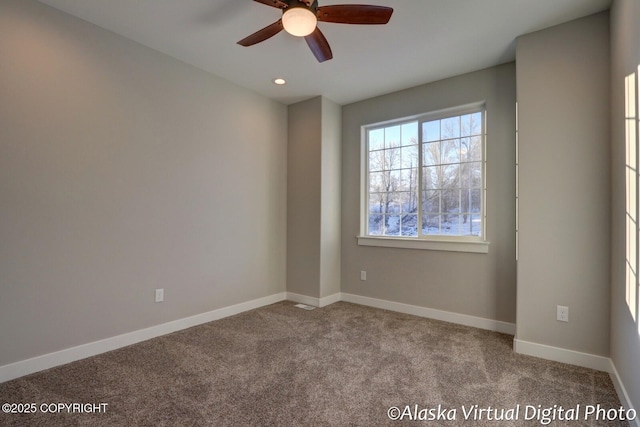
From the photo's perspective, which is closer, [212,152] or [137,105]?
[137,105]

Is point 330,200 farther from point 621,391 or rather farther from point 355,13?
point 621,391

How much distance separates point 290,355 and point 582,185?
2.62m

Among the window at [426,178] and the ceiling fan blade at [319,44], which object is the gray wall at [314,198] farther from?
the ceiling fan blade at [319,44]

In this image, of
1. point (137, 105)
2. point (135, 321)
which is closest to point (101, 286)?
point (135, 321)

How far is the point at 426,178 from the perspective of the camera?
3.72m

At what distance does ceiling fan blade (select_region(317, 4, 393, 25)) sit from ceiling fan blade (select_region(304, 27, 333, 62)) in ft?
0.49

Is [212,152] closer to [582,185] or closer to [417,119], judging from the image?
[417,119]

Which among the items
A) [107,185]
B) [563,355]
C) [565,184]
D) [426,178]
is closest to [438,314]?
[563,355]

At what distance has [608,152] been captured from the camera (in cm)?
231

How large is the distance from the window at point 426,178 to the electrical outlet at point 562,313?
3.18 ft

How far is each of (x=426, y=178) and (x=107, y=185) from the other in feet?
10.6

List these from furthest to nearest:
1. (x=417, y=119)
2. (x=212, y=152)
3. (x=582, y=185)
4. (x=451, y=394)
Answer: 1. (x=417, y=119)
2. (x=212, y=152)
3. (x=582, y=185)
4. (x=451, y=394)

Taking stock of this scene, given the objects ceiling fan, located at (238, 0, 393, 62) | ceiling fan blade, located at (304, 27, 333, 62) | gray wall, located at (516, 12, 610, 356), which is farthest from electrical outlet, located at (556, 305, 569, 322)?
ceiling fan blade, located at (304, 27, 333, 62)

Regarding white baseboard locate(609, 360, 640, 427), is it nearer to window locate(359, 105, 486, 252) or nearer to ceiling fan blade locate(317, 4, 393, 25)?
window locate(359, 105, 486, 252)
